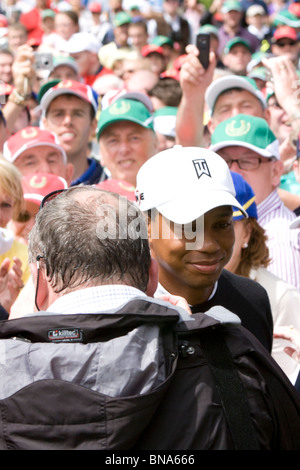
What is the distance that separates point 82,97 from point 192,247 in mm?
3679

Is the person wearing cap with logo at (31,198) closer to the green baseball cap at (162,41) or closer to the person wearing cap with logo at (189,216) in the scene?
the person wearing cap with logo at (189,216)

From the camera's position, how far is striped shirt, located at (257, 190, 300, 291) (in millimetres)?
3947

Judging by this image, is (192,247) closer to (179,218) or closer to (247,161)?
(179,218)

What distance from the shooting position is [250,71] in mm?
8188

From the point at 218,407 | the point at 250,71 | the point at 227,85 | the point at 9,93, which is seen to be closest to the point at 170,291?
the point at 218,407

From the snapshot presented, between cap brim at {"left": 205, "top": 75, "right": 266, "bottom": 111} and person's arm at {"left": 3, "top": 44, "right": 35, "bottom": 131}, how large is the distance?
4.94 feet

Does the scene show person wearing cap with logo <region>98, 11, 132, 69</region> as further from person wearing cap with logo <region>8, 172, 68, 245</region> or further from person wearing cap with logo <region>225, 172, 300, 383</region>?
person wearing cap with logo <region>225, 172, 300, 383</region>

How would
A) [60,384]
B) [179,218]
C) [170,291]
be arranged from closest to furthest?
[60,384] → [179,218] → [170,291]

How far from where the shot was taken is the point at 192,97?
15.7 ft

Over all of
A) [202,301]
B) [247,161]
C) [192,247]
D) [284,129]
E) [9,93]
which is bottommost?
[202,301]

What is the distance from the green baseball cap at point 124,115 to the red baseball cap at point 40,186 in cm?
87

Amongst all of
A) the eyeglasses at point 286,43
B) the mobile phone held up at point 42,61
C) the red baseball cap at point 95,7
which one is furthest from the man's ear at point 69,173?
the red baseball cap at point 95,7

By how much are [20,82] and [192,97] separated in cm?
191

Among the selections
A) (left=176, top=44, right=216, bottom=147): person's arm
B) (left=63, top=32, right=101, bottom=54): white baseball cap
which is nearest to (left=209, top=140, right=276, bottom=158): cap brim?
(left=176, top=44, right=216, bottom=147): person's arm
